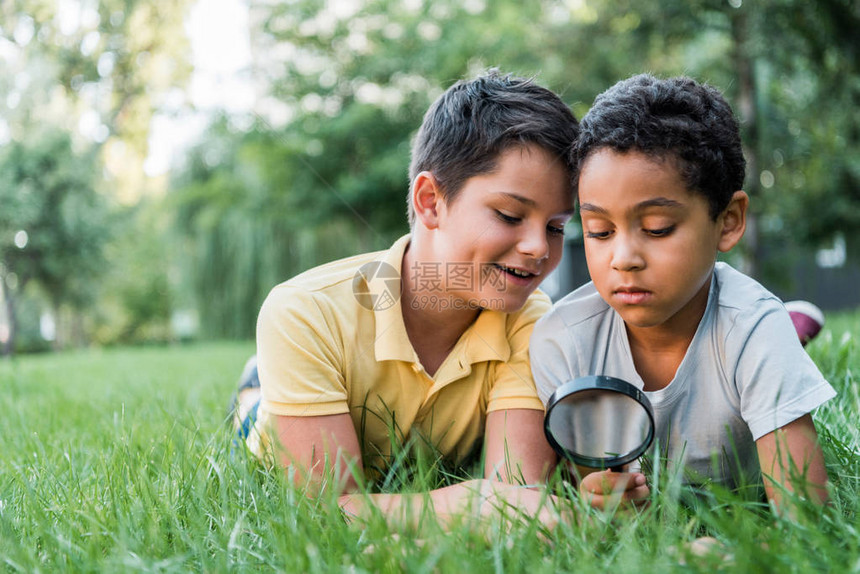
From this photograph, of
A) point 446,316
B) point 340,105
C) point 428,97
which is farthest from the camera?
point 340,105

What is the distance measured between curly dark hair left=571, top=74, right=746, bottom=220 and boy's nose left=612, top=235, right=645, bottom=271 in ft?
0.71

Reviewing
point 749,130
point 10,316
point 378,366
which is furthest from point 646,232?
point 10,316

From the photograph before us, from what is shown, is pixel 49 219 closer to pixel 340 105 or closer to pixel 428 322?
pixel 340 105

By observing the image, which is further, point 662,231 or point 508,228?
point 508,228

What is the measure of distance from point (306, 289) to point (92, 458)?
36.9 inches

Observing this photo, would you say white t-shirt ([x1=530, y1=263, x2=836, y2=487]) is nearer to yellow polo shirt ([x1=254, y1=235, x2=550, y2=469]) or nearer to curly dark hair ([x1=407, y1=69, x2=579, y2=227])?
yellow polo shirt ([x1=254, y1=235, x2=550, y2=469])

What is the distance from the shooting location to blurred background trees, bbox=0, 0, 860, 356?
7.42 m

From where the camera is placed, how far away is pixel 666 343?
2.12 m

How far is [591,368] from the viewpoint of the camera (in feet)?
7.11

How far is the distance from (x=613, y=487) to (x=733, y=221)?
0.86m

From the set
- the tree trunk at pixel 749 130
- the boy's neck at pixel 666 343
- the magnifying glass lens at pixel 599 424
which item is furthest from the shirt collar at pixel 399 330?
the tree trunk at pixel 749 130

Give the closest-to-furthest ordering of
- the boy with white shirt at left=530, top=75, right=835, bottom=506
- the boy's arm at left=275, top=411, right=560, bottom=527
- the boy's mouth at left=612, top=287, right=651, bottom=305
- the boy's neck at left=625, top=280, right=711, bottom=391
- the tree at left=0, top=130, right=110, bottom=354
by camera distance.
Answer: the boy's arm at left=275, top=411, right=560, bottom=527 < the boy with white shirt at left=530, top=75, right=835, bottom=506 < the boy's mouth at left=612, top=287, right=651, bottom=305 < the boy's neck at left=625, top=280, right=711, bottom=391 < the tree at left=0, top=130, right=110, bottom=354

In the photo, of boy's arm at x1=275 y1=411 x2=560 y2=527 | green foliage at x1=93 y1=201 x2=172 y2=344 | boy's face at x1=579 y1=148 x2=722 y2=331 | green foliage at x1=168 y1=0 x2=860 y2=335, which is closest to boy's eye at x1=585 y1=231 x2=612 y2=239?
boy's face at x1=579 y1=148 x2=722 y2=331

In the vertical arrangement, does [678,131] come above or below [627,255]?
above
